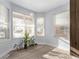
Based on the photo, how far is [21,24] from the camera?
19.2 ft

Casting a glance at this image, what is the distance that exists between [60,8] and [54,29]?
53.9 inches

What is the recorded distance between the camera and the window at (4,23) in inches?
158

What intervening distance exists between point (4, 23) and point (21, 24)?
1.62m

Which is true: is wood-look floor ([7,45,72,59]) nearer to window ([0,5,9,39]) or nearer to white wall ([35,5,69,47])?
window ([0,5,9,39])

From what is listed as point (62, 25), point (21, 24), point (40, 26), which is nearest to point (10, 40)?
point (21, 24)

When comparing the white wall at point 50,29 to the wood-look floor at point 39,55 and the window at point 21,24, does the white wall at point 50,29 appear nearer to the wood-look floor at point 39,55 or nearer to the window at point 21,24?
the window at point 21,24

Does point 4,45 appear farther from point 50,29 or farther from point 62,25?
point 50,29

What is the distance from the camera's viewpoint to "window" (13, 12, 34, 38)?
17.7 ft

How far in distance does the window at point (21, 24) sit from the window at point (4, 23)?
29.7 inches

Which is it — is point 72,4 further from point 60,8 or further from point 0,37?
point 60,8

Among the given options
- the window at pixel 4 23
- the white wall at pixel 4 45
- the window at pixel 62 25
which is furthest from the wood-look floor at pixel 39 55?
the window at pixel 62 25

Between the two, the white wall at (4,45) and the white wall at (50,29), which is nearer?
the white wall at (4,45)

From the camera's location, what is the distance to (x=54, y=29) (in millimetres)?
6293

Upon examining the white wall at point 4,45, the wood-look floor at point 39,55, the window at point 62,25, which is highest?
the window at point 62,25
